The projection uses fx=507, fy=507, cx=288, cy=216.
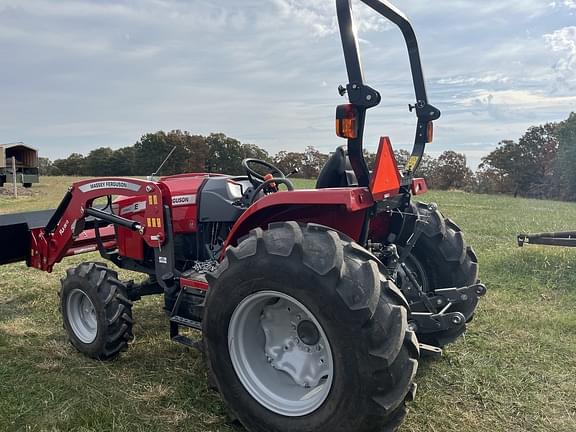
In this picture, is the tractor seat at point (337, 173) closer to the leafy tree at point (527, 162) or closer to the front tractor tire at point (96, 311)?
the front tractor tire at point (96, 311)

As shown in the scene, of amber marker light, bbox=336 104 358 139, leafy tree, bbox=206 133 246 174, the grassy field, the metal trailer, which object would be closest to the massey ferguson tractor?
amber marker light, bbox=336 104 358 139

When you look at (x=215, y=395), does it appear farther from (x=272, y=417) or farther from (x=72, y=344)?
(x=72, y=344)

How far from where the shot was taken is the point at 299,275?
7.88 ft

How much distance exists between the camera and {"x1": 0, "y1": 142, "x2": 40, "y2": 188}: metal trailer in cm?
2038

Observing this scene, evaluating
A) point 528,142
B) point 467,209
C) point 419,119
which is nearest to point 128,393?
point 419,119

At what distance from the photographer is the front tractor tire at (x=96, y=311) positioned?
357cm

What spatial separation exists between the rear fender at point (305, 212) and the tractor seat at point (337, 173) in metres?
0.21

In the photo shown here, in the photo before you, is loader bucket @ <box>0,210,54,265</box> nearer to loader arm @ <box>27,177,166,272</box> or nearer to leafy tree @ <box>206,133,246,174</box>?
loader arm @ <box>27,177,166,272</box>

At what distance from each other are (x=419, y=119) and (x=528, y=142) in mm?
28843

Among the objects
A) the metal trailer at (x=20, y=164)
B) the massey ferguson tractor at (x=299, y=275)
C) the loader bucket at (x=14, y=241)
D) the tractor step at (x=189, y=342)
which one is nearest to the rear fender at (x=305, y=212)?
the massey ferguson tractor at (x=299, y=275)

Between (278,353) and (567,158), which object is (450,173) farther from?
(278,353)

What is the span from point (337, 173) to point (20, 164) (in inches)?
861

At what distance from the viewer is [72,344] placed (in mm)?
3820

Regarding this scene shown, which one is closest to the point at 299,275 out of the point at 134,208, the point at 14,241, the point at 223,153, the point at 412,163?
the point at 412,163
